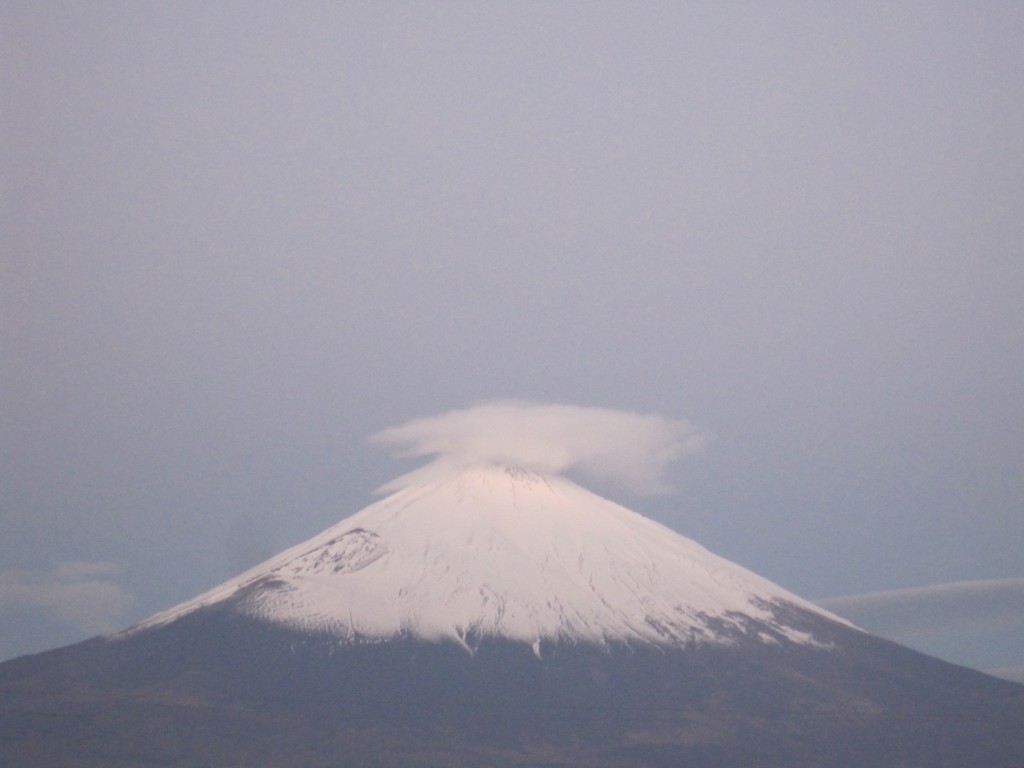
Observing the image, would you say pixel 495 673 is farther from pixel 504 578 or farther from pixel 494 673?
pixel 504 578

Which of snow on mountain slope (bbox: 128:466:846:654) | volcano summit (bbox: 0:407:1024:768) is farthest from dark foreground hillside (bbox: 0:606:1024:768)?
snow on mountain slope (bbox: 128:466:846:654)

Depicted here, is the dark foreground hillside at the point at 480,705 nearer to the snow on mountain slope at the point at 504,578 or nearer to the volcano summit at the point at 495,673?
the volcano summit at the point at 495,673

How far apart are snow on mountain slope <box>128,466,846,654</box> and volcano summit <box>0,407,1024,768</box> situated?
298 millimetres

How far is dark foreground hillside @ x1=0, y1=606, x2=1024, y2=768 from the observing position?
89438 mm

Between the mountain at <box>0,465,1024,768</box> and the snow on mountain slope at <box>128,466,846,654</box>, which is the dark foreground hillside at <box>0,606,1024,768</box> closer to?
the mountain at <box>0,465,1024,768</box>

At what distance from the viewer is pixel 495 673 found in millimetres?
104438

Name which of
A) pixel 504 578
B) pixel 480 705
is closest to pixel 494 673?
pixel 480 705

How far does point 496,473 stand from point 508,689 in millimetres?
49245

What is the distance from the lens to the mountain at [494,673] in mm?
91062

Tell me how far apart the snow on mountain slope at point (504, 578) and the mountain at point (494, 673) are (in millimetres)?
295

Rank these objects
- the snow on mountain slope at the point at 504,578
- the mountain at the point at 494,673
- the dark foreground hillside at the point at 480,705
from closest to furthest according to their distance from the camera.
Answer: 1. the dark foreground hillside at the point at 480,705
2. the mountain at the point at 494,673
3. the snow on mountain slope at the point at 504,578

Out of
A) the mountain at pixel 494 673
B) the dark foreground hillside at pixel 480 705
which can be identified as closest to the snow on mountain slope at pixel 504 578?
the mountain at pixel 494 673

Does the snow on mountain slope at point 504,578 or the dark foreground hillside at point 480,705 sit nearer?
the dark foreground hillside at point 480,705

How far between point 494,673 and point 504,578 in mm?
19310
